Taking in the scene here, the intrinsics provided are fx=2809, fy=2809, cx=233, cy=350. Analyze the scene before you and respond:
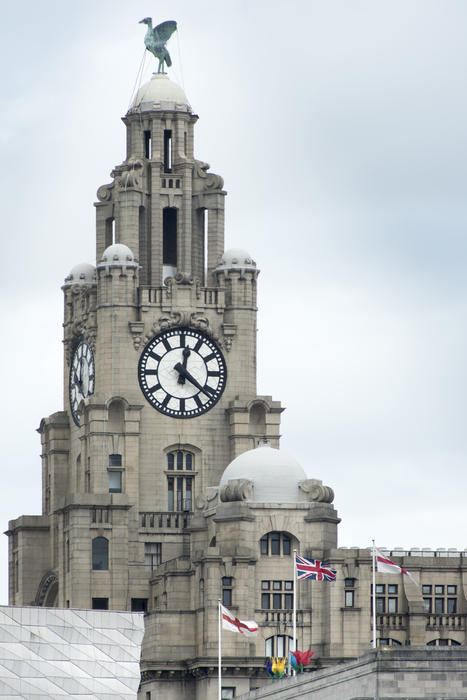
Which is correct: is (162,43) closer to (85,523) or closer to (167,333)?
(167,333)

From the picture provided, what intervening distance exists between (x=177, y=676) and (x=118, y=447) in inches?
746

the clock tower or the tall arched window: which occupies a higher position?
the clock tower

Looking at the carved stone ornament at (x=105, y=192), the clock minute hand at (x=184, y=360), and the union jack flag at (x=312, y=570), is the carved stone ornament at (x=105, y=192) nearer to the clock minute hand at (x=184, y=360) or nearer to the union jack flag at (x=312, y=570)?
the clock minute hand at (x=184, y=360)

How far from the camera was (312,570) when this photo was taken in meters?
165

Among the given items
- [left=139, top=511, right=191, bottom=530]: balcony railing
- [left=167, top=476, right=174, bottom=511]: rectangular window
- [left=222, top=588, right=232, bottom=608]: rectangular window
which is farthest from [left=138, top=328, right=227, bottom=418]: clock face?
[left=222, top=588, right=232, bottom=608]: rectangular window

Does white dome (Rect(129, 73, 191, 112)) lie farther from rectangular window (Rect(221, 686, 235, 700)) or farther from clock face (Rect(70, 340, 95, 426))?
rectangular window (Rect(221, 686, 235, 700))

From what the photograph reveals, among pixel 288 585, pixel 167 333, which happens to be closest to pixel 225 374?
pixel 167 333

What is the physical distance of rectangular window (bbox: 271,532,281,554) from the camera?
17412 cm

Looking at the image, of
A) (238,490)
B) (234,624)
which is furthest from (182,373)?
(234,624)

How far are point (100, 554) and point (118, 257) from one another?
20.7 metres

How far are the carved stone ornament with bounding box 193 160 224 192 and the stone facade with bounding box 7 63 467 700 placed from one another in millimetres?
98

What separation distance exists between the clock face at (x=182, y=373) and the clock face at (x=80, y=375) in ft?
15.0

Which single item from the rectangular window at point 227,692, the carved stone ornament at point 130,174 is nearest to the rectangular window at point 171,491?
the rectangular window at point 227,692

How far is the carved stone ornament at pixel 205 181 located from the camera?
637ft
